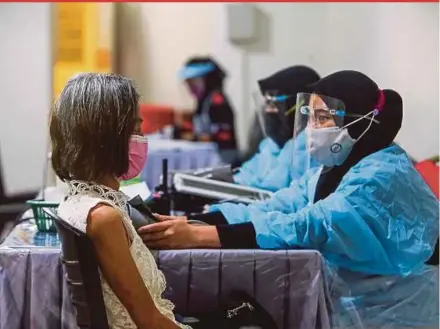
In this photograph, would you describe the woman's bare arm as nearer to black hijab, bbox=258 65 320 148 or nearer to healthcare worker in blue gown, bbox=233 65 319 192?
healthcare worker in blue gown, bbox=233 65 319 192

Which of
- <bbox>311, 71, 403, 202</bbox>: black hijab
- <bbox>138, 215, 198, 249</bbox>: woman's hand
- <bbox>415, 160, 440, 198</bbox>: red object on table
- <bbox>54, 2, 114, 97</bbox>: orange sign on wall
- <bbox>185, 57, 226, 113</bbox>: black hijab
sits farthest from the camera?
<bbox>54, 2, 114, 97</bbox>: orange sign on wall

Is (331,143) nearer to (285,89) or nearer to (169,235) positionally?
(169,235)

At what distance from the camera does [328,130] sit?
6.09 feet

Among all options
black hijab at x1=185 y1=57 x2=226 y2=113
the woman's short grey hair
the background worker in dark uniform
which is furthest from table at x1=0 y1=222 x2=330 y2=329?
black hijab at x1=185 y1=57 x2=226 y2=113

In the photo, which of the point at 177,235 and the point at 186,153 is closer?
the point at 177,235

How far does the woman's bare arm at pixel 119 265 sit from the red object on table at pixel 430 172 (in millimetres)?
943

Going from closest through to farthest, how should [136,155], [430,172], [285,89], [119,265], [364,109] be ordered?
[119,265]
[136,155]
[364,109]
[430,172]
[285,89]

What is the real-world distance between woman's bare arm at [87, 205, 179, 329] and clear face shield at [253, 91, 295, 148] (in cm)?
110

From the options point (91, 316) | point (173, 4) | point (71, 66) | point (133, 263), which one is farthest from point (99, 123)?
point (173, 4)

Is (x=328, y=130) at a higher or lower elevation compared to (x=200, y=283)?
higher

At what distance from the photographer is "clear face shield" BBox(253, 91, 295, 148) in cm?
247

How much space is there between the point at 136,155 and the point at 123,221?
0.50 feet

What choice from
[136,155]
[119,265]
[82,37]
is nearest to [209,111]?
[82,37]

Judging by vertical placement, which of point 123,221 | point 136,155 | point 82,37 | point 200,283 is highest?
point 82,37
